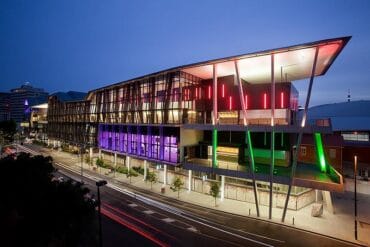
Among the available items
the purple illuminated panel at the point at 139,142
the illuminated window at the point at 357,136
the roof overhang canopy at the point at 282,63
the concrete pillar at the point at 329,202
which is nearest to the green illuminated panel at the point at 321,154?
the concrete pillar at the point at 329,202

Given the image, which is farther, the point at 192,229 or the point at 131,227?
the point at 131,227

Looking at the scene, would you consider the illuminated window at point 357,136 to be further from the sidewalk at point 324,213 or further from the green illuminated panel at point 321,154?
the green illuminated panel at point 321,154

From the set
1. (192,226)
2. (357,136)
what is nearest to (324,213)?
(192,226)

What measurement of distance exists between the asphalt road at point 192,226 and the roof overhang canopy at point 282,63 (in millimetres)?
20191

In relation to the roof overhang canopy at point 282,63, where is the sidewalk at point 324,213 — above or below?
below

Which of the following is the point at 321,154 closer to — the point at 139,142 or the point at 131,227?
the point at 131,227

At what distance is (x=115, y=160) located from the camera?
204 feet

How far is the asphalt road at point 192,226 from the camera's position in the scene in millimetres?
25408

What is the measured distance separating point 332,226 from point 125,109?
151ft

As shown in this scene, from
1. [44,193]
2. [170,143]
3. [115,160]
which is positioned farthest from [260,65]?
[115,160]

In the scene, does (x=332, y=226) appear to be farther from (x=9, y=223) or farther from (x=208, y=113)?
(x=9, y=223)

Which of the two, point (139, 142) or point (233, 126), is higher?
point (233, 126)

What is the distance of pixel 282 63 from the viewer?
117ft

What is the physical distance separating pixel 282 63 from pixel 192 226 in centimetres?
2414
